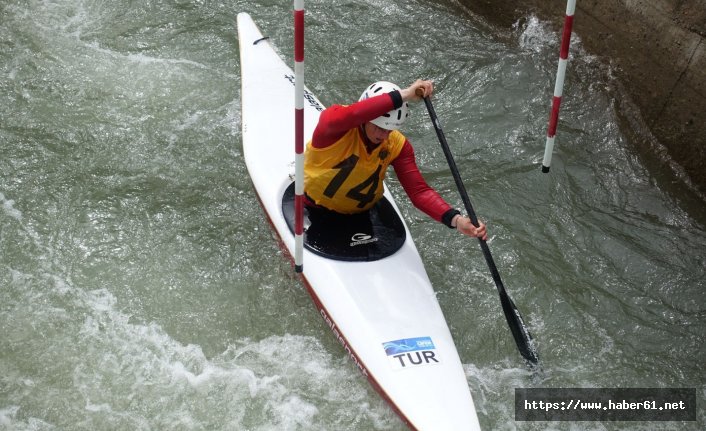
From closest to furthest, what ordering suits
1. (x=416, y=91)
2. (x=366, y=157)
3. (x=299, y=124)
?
(x=299, y=124), (x=416, y=91), (x=366, y=157)

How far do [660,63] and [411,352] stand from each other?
9.71 feet

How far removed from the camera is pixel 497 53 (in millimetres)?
6195

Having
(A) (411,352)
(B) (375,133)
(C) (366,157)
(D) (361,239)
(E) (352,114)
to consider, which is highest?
(E) (352,114)

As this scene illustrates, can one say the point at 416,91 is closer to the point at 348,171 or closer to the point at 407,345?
the point at 348,171

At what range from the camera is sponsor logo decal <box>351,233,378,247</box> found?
13.2 feet

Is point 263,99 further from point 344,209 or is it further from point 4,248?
point 4,248

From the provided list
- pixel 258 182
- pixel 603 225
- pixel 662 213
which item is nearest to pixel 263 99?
pixel 258 182

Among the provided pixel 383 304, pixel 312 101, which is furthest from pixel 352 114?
pixel 312 101

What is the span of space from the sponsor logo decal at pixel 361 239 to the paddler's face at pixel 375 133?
545mm

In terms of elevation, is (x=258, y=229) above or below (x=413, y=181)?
below

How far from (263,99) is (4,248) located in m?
1.84

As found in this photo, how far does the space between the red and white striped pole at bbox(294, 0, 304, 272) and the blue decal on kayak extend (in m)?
0.61

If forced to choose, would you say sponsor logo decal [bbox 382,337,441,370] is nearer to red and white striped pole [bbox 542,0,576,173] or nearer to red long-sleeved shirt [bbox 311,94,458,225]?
red long-sleeved shirt [bbox 311,94,458,225]

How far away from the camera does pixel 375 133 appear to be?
3.72 metres
